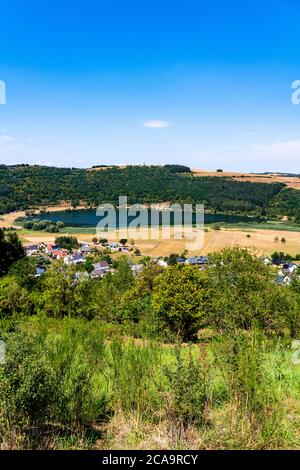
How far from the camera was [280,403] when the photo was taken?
454 cm

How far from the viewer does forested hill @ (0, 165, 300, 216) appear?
124250mm

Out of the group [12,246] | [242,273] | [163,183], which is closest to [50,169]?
[163,183]

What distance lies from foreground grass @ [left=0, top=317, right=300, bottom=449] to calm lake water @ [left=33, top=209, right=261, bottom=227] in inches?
3717

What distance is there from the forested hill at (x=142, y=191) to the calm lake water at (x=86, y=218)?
899 cm

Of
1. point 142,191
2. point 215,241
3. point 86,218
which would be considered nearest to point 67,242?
point 215,241

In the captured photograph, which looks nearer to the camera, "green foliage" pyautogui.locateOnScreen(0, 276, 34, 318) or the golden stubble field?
"green foliage" pyautogui.locateOnScreen(0, 276, 34, 318)

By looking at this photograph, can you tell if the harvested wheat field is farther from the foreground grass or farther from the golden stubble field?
the foreground grass

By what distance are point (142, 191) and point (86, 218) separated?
36.7 metres

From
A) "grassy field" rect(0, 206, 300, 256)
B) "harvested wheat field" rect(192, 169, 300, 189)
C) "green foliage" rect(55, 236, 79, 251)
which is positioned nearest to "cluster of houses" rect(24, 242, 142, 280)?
"green foliage" rect(55, 236, 79, 251)

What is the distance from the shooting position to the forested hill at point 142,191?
408ft

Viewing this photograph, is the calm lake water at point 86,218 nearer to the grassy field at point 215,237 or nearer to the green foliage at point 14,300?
the grassy field at point 215,237

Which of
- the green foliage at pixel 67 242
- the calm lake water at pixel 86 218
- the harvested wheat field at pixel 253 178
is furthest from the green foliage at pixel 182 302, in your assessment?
the harvested wheat field at pixel 253 178
